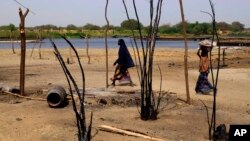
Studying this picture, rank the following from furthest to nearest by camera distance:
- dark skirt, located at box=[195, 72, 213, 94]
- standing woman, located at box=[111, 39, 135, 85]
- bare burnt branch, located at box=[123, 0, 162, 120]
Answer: standing woman, located at box=[111, 39, 135, 85], dark skirt, located at box=[195, 72, 213, 94], bare burnt branch, located at box=[123, 0, 162, 120]

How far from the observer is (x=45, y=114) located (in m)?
8.70

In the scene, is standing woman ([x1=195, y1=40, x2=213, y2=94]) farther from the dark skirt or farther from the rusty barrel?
the rusty barrel

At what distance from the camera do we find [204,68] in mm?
11938

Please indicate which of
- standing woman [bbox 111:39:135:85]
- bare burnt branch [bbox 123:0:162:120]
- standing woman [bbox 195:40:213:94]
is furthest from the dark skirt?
bare burnt branch [bbox 123:0:162:120]

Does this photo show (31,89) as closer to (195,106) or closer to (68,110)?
(68,110)

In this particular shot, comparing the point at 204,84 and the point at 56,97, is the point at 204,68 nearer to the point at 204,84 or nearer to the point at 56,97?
the point at 204,84

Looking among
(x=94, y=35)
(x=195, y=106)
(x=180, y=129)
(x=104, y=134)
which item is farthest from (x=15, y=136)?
(x=94, y=35)

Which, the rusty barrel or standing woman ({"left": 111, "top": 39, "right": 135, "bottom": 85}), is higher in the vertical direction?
standing woman ({"left": 111, "top": 39, "right": 135, "bottom": 85})

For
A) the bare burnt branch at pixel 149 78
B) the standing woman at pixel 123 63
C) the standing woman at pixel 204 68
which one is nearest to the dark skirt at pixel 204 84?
the standing woman at pixel 204 68

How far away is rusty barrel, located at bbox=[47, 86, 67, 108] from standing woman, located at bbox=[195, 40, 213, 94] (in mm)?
4108

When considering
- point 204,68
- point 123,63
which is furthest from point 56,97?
point 204,68

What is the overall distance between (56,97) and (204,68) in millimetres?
4453

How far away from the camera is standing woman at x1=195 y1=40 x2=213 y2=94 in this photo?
38.4 feet

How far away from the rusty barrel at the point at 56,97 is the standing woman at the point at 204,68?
4108mm
